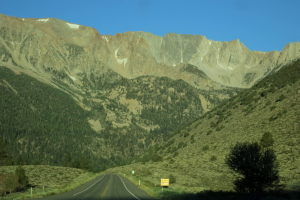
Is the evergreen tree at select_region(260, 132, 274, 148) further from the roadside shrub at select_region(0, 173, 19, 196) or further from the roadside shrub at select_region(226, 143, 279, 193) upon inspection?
the roadside shrub at select_region(0, 173, 19, 196)

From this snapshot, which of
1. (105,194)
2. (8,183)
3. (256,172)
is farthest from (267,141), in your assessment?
(8,183)

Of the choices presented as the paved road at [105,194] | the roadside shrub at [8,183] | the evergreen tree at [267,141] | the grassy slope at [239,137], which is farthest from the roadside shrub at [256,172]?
the roadside shrub at [8,183]

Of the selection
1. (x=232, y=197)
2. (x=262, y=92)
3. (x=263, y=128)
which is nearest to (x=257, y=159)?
(x=232, y=197)

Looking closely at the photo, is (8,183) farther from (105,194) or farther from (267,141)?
(267,141)

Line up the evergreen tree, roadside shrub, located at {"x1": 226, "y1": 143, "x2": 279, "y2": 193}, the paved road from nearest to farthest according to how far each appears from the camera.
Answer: roadside shrub, located at {"x1": 226, "y1": 143, "x2": 279, "y2": 193}
the paved road
the evergreen tree

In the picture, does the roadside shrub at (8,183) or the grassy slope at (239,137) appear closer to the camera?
the grassy slope at (239,137)

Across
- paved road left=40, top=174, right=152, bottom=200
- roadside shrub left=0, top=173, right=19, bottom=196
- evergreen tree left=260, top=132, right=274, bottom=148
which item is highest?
evergreen tree left=260, top=132, right=274, bottom=148

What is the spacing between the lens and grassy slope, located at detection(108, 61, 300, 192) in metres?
39.2

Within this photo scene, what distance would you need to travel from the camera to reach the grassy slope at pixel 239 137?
3922 cm

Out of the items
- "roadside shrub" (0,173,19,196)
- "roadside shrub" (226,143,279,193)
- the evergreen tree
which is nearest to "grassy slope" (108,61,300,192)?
the evergreen tree

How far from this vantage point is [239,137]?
5353cm

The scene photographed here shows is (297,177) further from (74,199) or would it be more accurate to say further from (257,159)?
(74,199)

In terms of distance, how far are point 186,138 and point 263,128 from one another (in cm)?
2767

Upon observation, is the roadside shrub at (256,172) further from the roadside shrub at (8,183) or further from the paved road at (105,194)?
the roadside shrub at (8,183)
